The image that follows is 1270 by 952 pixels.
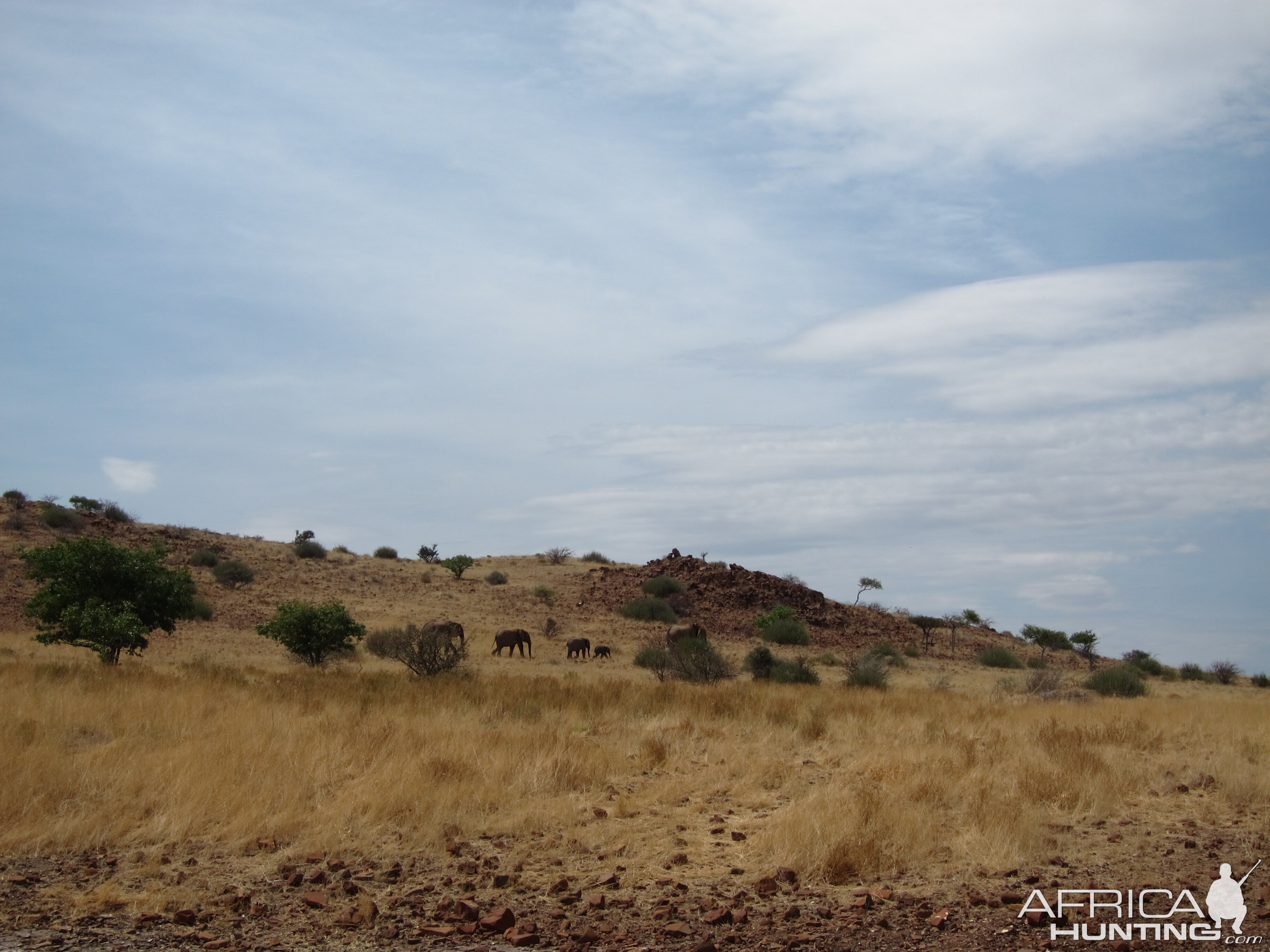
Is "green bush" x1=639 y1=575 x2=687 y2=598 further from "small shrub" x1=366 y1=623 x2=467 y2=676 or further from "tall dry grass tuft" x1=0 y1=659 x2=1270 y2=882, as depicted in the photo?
"tall dry grass tuft" x1=0 y1=659 x2=1270 y2=882

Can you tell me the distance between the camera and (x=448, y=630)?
1162 inches

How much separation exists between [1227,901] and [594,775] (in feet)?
21.2

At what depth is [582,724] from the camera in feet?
50.9

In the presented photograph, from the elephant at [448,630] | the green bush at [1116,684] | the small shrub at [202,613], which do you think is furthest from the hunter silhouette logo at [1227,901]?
the small shrub at [202,613]

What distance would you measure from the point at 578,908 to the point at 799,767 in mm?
6096

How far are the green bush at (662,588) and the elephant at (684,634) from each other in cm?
1101

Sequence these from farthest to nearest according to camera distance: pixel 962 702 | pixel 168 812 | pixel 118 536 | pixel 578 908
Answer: pixel 118 536, pixel 962 702, pixel 168 812, pixel 578 908

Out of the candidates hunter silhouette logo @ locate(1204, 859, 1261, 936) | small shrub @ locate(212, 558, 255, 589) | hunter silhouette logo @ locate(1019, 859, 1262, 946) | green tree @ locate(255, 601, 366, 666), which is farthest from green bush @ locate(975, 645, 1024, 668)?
hunter silhouette logo @ locate(1019, 859, 1262, 946)

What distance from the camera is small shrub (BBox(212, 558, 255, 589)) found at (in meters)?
46.0

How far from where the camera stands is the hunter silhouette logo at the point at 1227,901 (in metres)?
6.41

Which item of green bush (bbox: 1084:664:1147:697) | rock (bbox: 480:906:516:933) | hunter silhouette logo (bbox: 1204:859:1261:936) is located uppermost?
green bush (bbox: 1084:664:1147:697)

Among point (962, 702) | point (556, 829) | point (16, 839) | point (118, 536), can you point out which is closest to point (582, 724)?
point (556, 829)

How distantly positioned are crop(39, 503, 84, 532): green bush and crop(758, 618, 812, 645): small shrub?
1425 inches

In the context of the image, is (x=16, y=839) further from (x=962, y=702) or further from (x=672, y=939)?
(x=962, y=702)
